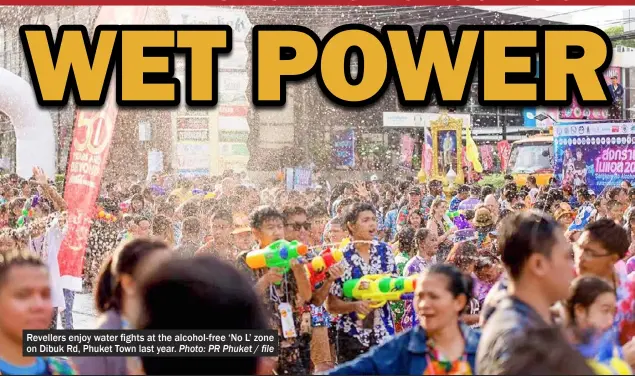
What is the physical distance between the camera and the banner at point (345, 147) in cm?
1258

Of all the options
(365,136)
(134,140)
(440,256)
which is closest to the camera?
(440,256)

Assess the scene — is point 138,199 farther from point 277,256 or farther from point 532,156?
point 532,156

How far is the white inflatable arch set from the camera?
8406 mm

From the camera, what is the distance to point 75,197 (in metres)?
5.84

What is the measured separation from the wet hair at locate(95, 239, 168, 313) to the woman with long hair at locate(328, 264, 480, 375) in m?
0.58

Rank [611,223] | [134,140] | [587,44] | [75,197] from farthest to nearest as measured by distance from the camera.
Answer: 1. [134,140]
2. [75,197]
3. [587,44]
4. [611,223]

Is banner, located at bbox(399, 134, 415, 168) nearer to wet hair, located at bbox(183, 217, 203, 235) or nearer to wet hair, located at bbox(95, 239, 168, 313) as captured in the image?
wet hair, located at bbox(183, 217, 203, 235)

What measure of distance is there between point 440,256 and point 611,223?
3059mm

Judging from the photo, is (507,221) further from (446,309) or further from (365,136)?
(365,136)

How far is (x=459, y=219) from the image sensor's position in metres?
6.90

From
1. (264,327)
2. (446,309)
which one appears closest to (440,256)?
(446,309)

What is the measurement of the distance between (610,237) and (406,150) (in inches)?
399

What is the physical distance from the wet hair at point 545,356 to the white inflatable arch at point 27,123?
736cm

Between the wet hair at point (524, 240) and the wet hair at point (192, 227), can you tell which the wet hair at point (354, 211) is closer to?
the wet hair at point (192, 227)
